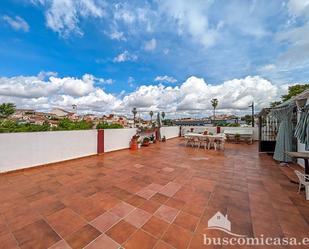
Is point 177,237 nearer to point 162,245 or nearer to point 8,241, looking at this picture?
point 162,245

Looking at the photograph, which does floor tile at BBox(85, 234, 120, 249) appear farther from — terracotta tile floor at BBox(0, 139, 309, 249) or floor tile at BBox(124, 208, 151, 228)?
floor tile at BBox(124, 208, 151, 228)

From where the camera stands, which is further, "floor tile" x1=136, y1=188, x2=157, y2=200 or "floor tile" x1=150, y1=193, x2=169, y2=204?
"floor tile" x1=136, y1=188, x2=157, y2=200

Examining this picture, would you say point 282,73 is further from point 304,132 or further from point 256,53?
point 304,132

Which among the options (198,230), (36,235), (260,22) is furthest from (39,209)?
(260,22)

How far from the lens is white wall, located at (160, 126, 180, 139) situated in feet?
39.2

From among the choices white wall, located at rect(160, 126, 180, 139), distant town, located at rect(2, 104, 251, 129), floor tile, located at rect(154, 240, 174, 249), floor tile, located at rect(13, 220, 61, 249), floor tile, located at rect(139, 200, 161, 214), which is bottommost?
floor tile, located at rect(139, 200, 161, 214)

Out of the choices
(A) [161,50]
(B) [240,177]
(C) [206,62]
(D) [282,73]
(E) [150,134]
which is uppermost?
(A) [161,50]

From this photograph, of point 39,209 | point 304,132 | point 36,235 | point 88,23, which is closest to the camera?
point 36,235

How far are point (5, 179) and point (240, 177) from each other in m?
6.04

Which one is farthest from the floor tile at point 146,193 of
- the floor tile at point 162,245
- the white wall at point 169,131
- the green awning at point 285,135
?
the white wall at point 169,131

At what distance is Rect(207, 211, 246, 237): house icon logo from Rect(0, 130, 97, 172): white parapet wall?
202 inches

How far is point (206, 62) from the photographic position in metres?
8.27

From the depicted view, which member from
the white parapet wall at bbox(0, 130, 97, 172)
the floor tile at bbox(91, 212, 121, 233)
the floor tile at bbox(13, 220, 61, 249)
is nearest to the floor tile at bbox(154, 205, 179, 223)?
the floor tile at bbox(91, 212, 121, 233)

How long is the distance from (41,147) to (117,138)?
3.30 m
